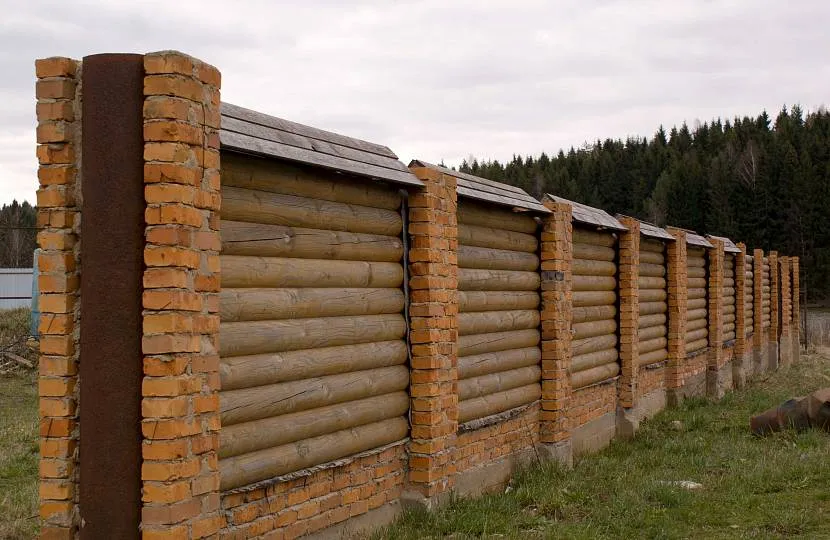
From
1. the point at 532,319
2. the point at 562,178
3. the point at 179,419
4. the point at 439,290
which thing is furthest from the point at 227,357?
the point at 562,178

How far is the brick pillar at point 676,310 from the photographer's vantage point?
44.2ft

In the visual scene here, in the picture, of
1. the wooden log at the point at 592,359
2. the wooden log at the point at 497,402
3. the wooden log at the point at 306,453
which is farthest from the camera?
the wooden log at the point at 592,359

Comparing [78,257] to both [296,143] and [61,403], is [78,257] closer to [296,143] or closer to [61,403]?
[61,403]

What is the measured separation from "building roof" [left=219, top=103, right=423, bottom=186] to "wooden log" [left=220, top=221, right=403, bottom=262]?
406mm

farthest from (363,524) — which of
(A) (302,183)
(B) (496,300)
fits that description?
(B) (496,300)

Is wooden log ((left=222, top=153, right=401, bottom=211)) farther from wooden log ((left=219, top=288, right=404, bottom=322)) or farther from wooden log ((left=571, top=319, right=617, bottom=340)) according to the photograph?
wooden log ((left=571, top=319, right=617, bottom=340))

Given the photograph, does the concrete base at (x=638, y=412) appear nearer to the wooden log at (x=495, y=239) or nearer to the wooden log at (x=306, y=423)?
the wooden log at (x=495, y=239)

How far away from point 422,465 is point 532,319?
2728mm

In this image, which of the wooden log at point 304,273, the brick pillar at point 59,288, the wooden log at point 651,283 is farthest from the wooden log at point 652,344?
the brick pillar at point 59,288

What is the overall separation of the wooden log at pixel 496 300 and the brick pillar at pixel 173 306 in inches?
133

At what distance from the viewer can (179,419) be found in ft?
12.1

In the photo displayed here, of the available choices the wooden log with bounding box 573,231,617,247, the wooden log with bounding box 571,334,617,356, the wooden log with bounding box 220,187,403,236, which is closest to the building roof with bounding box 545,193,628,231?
the wooden log with bounding box 573,231,617,247

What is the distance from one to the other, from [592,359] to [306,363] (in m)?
5.71

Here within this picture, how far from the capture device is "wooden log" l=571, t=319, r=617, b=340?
947 cm
